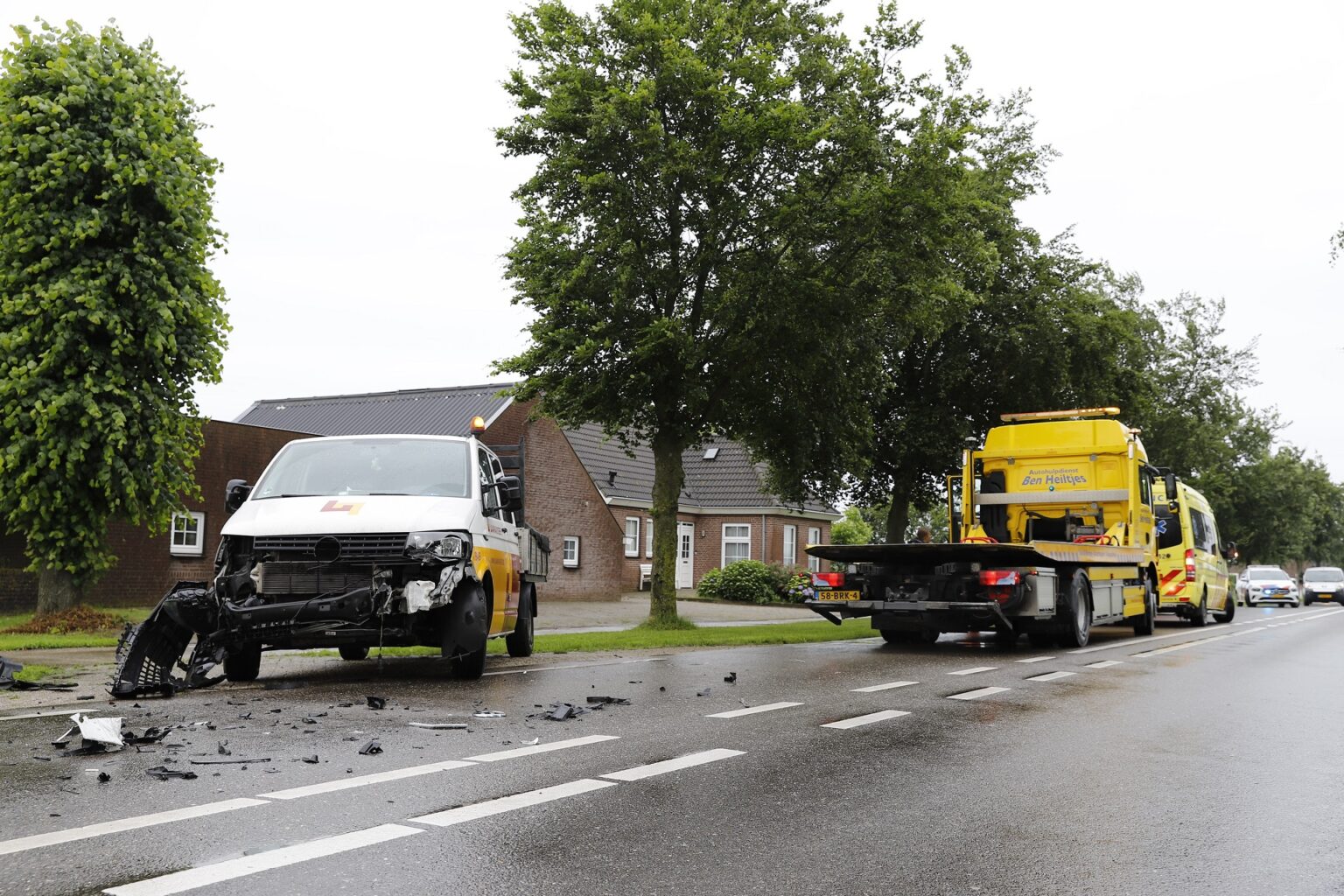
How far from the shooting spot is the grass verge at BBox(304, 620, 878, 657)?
46.8ft

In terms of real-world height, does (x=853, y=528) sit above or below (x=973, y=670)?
above

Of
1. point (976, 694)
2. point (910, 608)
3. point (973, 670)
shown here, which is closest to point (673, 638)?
point (910, 608)

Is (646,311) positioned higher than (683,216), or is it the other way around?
(683,216)

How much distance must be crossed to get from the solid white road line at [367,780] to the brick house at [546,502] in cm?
1004

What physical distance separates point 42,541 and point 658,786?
40.3 ft

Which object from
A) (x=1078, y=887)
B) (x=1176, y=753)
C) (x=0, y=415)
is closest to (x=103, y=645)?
(x=0, y=415)

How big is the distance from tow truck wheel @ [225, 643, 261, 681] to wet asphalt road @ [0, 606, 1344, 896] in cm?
53

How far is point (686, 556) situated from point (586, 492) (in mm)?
10316

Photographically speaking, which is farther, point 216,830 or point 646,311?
point 646,311

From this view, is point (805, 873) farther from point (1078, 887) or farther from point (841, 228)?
point (841, 228)

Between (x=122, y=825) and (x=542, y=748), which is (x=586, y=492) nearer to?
(x=542, y=748)

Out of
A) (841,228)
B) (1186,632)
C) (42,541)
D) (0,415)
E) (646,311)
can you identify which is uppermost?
(841,228)

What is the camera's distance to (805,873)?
4320 mm

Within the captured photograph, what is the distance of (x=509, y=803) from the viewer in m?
5.27
